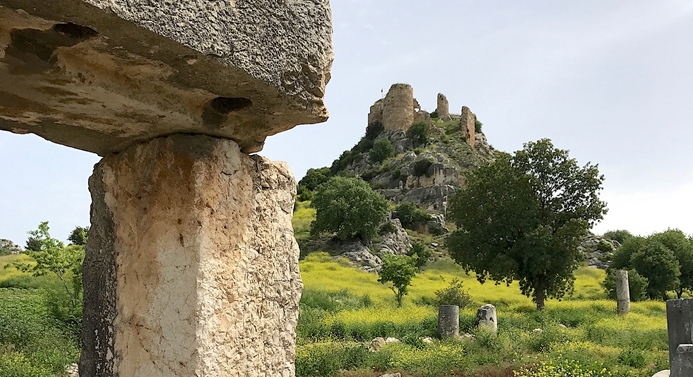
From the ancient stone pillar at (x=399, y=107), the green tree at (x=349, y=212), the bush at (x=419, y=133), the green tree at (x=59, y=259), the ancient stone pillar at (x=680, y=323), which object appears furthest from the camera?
the ancient stone pillar at (x=399, y=107)

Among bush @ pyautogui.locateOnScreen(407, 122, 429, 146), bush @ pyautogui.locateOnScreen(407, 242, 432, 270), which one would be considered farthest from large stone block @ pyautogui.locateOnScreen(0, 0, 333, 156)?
bush @ pyautogui.locateOnScreen(407, 122, 429, 146)

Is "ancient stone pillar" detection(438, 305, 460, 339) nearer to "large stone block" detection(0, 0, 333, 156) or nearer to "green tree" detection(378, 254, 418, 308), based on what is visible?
"green tree" detection(378, 254, 418, 308)

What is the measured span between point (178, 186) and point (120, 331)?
2.18 ft

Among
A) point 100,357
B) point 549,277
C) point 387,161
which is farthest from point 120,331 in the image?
point 387,161

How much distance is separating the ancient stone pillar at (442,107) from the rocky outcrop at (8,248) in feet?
152

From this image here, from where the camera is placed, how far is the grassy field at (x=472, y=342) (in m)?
11.2

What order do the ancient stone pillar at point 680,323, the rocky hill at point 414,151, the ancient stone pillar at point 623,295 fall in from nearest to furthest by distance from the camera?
the ancient stone pillar at point 680,323, the ancient stone pillar at point 623,295, the rocky hill at point 414,151

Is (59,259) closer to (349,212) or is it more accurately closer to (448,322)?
(448,322)

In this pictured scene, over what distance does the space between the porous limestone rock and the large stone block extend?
0.15 meters

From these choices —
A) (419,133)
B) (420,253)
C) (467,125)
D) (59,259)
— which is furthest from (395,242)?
(59,259)

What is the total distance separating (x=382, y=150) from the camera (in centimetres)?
6203

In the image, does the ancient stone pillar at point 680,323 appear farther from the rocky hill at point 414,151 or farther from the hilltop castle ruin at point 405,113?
the hilltop castle ruin at point 405,113

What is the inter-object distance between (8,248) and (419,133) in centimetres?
3809

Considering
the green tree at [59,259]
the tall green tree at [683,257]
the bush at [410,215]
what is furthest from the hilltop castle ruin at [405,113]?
the green tree at [59,259]
